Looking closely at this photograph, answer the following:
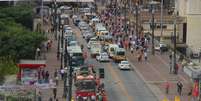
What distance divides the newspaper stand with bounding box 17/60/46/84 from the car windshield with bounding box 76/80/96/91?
3.69 metres

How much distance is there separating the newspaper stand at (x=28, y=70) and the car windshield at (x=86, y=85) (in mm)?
3693

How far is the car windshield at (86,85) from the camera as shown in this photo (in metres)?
59.6

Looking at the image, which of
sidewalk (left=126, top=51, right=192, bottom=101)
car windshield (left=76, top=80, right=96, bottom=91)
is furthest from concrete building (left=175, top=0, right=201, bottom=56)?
car windshield (left=76, top=80, right=96, bottom=91)

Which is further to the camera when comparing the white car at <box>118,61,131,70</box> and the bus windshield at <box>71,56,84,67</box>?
the white car at <box>118,61,131,70</box>

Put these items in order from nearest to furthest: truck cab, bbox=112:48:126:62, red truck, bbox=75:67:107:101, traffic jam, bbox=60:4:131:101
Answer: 1. red truck, bbox=75:67:107:101
2. traffic jam, bbox=60:4:131:101
3. truck cab, bbox=112:48:126:62

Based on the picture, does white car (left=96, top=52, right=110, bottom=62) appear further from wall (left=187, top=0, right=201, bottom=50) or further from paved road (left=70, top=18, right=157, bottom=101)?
wall (left=187, top=0, right=201, bottom=50)

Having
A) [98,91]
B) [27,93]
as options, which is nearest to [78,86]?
[98,91]

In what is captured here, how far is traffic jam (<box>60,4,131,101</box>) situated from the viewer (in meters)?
59.4

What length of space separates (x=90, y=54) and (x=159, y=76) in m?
15.2

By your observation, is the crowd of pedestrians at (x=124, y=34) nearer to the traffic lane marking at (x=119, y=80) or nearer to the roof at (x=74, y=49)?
the traffic lane marking at (x=119, y=80)

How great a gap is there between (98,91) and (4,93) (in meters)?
8.58

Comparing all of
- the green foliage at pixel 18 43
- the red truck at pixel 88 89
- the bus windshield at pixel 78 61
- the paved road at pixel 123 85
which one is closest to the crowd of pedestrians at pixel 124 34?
the paved road at pixel 123 85

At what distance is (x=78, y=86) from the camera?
6003cm

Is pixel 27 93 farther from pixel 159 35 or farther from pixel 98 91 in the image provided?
pixel 159 35
